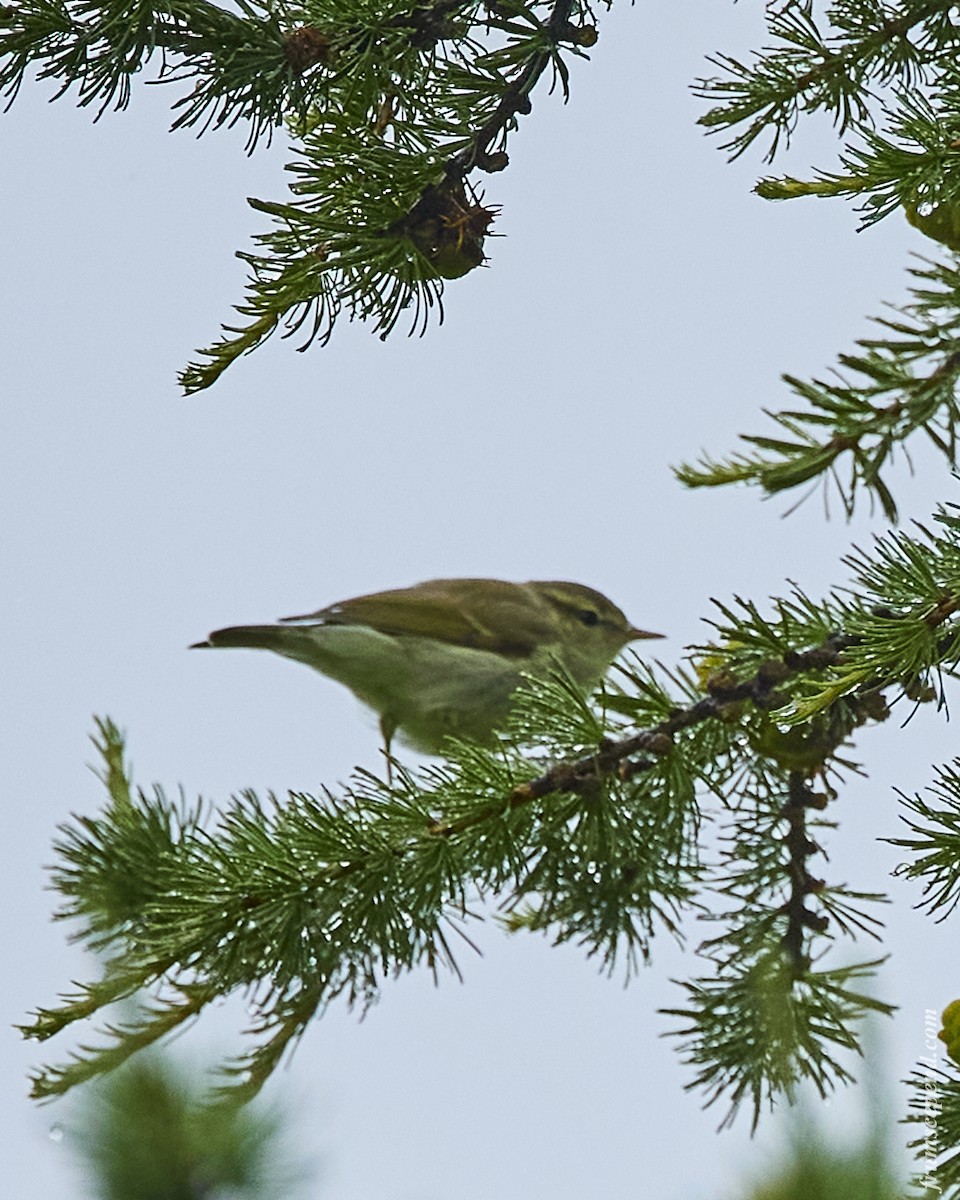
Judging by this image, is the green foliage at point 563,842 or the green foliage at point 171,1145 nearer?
the green foliage at point 171,1145

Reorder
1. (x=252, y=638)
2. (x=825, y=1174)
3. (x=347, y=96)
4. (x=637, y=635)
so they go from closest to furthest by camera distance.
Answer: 1. (x=825, y=1174)
2. (x=347, y=96)
3. (x=252, y=638)
4. (x=637, y=635)

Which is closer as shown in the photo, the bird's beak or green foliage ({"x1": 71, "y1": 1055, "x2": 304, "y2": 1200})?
green foliage ({"x1": 71, "y1": 1055, "x2": 304, "y2": 1200})

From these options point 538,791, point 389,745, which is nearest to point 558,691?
point 538,791

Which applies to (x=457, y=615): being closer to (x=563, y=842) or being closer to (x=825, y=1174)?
(x=563, y=842)

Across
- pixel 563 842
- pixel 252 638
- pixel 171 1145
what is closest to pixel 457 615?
pixel 252 638

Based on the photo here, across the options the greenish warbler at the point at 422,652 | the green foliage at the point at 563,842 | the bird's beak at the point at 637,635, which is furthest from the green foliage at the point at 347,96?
the bird's beak at the point at 637,635

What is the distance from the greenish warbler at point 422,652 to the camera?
3510mm

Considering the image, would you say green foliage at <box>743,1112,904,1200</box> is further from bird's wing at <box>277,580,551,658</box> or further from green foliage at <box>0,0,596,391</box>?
bird's wing at <box>277,580,551,658</box>

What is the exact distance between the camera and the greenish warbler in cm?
351

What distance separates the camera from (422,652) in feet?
11.9

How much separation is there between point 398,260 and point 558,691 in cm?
58

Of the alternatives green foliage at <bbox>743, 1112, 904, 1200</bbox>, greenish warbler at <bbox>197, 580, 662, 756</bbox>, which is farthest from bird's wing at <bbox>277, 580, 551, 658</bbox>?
green foliage at <bbox>743, 1112, 904, 1200</bbox>

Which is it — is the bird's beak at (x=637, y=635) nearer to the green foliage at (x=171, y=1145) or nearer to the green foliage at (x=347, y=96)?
the green foliage at (x=347, y=96)

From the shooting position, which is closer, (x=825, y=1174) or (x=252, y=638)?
(x=825, y=1174)
